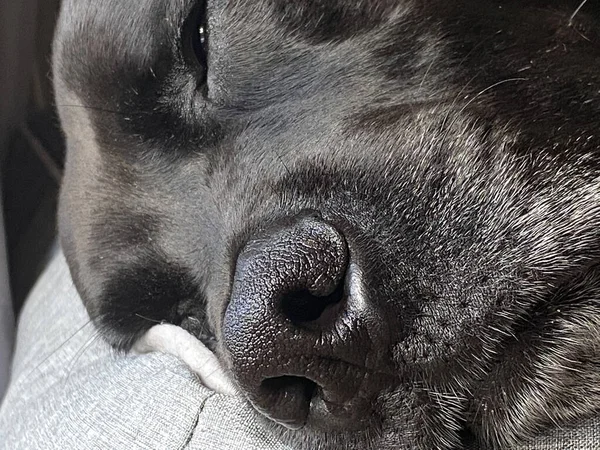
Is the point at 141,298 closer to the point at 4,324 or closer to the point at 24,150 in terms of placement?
the point at 4,324

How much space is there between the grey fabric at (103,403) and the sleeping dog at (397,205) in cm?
8

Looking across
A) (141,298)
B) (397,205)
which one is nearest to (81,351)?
(141,298)

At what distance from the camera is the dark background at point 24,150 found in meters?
2.48

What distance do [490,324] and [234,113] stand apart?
1.81 feet

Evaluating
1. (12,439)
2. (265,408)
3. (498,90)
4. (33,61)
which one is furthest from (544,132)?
(33,61)

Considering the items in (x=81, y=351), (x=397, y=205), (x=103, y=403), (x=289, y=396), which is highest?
(x=397, y=205)

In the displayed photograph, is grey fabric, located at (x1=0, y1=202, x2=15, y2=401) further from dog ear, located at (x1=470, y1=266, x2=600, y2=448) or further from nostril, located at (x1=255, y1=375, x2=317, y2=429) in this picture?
dog ear, located at (x1=470, y1=266, x2=600, y2=448)

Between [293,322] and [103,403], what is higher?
[293,322]

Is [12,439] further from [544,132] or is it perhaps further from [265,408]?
[544,132]

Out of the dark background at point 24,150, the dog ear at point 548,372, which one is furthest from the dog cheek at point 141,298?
the dark background at point 24,150

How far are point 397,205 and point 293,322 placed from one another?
19 cm

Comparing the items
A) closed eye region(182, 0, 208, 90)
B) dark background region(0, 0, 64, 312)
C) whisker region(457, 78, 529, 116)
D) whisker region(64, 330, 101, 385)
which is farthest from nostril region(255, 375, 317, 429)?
dark background region(0, 0, 64, 312)

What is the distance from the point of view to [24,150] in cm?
262

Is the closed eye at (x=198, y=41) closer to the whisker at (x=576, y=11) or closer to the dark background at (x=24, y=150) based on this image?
the whisker at (x=576, y=11)
